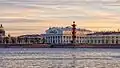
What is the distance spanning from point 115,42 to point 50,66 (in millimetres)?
137480

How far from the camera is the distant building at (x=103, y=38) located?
18488 cm

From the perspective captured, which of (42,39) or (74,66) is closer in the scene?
(74,66)

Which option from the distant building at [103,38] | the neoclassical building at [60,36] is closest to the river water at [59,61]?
the neoclassical building at [60,36]

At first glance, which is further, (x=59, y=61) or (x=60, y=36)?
(x=60, y=36)

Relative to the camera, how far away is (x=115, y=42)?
183 m

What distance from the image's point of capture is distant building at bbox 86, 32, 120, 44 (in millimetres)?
184875

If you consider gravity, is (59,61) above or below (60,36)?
above

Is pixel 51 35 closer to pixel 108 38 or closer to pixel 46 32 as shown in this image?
pixel 46 32

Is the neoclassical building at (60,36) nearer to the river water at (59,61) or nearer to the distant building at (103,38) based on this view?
the distant building at (103,38)

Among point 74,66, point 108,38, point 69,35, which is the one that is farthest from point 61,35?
point 74,66

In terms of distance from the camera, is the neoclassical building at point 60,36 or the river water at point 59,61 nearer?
the river water at point 59,61

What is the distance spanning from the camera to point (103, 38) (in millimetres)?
187375

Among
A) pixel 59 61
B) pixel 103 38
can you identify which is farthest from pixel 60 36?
pixel 59 61

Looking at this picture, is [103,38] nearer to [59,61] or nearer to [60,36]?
[60,36]
